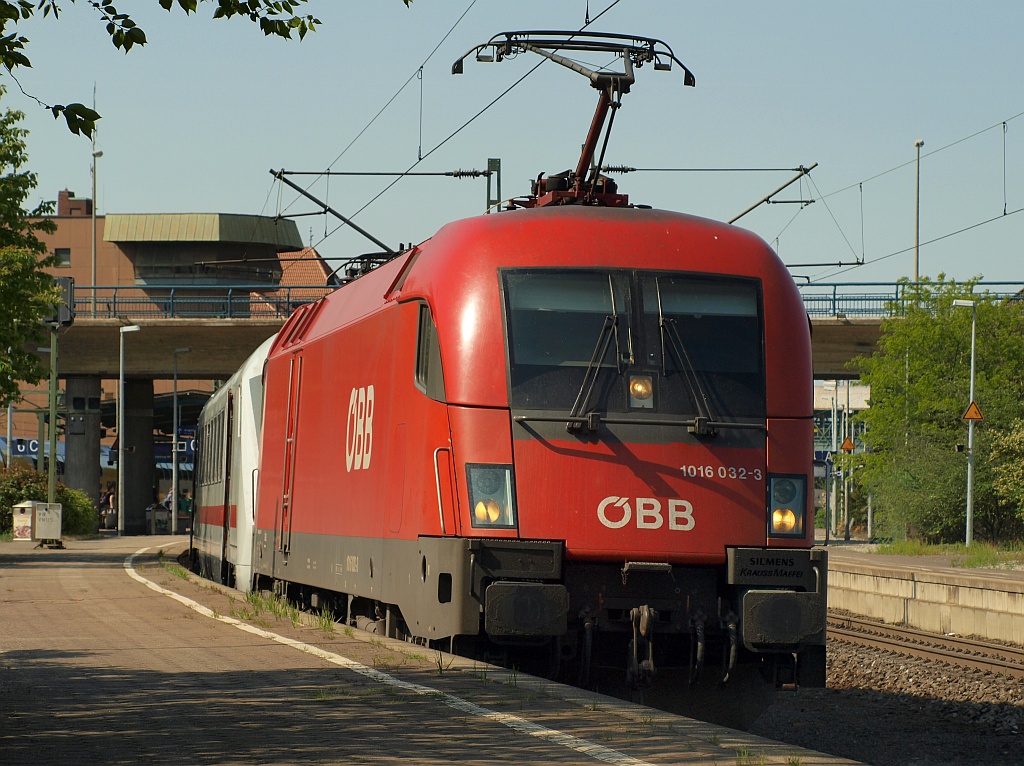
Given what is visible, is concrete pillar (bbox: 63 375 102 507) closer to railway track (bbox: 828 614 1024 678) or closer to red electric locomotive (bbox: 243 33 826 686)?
railway track (bbox: 828 614 1024 678)

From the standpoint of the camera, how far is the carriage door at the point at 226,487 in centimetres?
2071

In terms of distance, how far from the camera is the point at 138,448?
187ft

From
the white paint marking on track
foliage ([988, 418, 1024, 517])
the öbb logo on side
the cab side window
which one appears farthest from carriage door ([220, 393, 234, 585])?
foliage ([988, 418, 1024, 517])

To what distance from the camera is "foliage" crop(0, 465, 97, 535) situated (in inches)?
1650

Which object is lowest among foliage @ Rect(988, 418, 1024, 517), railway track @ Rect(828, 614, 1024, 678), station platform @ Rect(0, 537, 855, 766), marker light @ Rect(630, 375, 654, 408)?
railway track @ Rect(828, 614, 1024, 678)

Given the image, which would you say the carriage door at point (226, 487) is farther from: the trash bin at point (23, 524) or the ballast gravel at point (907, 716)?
the trash bin at point (23, 524)

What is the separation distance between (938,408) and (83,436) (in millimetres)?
28485

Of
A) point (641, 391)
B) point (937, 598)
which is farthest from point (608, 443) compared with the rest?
point (937, 598)

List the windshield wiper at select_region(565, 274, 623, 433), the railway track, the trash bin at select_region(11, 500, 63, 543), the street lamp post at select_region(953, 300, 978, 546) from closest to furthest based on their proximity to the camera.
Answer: the windshield wiper at select_region(565, 274, 623, 433)
the railway track
the trash bin at select_region(11, 500, 63, 543)
the street lamp post at select_region(953, 300, 978, 546)

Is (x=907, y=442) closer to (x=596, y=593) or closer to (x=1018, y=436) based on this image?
(x=1018, y=436)

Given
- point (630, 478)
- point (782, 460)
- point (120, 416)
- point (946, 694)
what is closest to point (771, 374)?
point (782, 460)

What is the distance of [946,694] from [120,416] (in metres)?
42.7

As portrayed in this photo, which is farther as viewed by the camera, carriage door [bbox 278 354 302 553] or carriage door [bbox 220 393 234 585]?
carriage door [bbox 220 393 234 585]

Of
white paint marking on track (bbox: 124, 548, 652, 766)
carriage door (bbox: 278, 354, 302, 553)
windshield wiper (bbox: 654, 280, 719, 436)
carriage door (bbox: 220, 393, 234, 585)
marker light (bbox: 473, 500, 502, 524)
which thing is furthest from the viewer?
carriage door (bbox: 220, 393, 234, 585)
